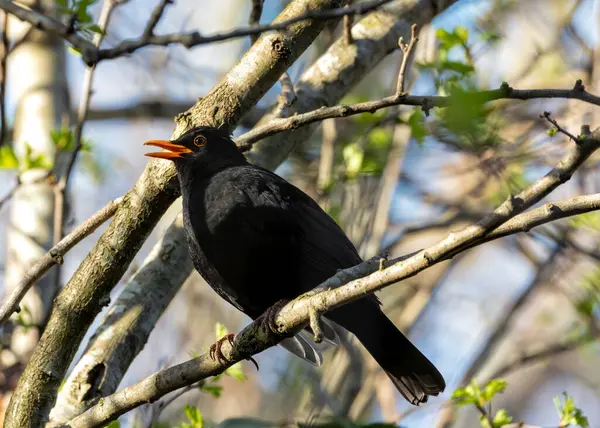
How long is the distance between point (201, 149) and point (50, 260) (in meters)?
1.30

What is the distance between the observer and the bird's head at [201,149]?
15.8ft

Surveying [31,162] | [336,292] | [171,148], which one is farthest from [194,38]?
[31,162]

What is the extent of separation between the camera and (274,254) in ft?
15.4

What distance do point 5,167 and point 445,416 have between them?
4272 mm

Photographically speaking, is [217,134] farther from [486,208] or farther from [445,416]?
[486,208]

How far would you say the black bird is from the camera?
467cm

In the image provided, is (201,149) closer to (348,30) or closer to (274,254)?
(274,254)

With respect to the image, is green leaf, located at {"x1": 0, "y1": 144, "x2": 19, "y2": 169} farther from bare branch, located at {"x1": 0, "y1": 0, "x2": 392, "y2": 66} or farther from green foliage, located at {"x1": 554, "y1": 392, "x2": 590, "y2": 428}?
green foliage, located at {"x1": 554, "y1": 392, "x2": 590, "y2": 428}

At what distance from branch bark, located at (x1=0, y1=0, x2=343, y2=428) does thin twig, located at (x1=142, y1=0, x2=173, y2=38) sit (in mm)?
866

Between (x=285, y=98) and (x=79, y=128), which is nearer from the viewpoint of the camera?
(x=285, y=98)

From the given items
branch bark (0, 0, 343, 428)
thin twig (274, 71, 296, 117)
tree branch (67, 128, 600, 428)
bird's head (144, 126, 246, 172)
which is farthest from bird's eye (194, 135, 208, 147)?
tree branch (67, 128, 600, 428)

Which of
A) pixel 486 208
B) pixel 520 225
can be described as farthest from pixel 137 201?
pixel 486 208

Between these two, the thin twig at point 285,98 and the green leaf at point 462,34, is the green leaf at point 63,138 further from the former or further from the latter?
the green leaf at point 462,34

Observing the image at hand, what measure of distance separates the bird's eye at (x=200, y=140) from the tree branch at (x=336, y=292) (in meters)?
1.46
